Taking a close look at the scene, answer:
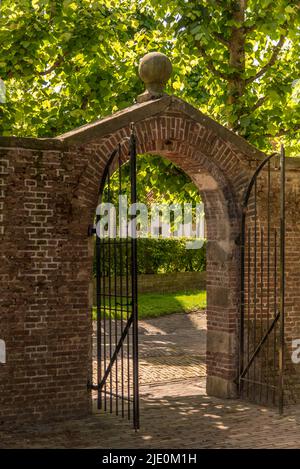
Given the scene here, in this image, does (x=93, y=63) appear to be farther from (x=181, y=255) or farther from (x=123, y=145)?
(x=181, y=255)

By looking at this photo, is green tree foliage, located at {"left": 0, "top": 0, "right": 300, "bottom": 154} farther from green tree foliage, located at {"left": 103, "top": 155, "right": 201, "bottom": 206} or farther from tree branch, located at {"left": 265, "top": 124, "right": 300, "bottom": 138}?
green tree foliage, located at {"left": 103, "top": 155, "right": 201, "bottom": 206}

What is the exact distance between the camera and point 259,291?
32.2ft

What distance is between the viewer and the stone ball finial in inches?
358

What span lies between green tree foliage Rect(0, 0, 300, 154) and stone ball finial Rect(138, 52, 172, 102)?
3.00 m

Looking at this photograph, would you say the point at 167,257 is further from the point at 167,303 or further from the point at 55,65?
the point at 55,65

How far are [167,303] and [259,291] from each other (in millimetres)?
11635

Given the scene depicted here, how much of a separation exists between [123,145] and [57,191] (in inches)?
40.8

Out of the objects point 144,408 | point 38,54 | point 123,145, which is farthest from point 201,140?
point 38,54

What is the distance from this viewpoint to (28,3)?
13.5m

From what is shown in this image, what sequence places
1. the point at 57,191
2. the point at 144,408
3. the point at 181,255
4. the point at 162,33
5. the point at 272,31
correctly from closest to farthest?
the point at 57,191, the point at 144,408, the point at 272,31, the point at 162,33, the point at 181,255

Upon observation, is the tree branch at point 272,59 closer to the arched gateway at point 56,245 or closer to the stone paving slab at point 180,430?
the arched gateway at point 56,245

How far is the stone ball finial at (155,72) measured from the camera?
358 inches

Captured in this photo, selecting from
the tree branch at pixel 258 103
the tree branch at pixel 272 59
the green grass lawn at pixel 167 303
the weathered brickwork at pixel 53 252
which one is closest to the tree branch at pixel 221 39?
the tree branch at pixel 272 59

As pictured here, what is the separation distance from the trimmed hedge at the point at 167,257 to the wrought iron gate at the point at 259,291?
12.7 meters
